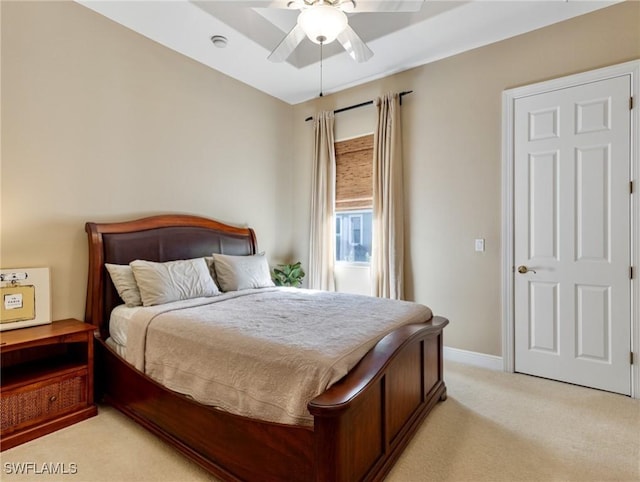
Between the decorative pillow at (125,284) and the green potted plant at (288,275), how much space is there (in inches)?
71.8

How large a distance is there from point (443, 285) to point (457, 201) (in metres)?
0.88

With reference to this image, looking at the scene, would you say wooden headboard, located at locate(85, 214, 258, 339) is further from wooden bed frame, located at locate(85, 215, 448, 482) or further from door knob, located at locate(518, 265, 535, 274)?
door knob, located at locate(518, 265, 535, 274)

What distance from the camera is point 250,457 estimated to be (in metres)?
1.57

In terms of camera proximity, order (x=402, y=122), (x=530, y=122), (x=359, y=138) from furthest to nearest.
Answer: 1. (x=359, y=138)
2. (x=402, y=122)
3. (x=530, y=122)

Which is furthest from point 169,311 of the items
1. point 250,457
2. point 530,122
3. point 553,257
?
point 530,122

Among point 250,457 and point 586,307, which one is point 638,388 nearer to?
point 586,307

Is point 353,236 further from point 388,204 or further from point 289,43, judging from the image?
point 289,43

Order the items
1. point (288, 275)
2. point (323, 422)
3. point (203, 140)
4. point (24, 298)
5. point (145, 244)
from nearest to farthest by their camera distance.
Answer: point (323, 422) < point (24, 298) < point (145, 244) < point (203, 140) < point (288, 275)

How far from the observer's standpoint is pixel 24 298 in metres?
2.34

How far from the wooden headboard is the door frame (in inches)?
109

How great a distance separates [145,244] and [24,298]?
0.92 meters

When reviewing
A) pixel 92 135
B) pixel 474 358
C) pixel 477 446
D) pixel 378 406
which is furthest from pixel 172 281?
pixel 474 358

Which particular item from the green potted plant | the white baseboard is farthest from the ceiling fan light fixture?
the white baseboard

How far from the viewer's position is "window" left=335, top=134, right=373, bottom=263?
4.14m
